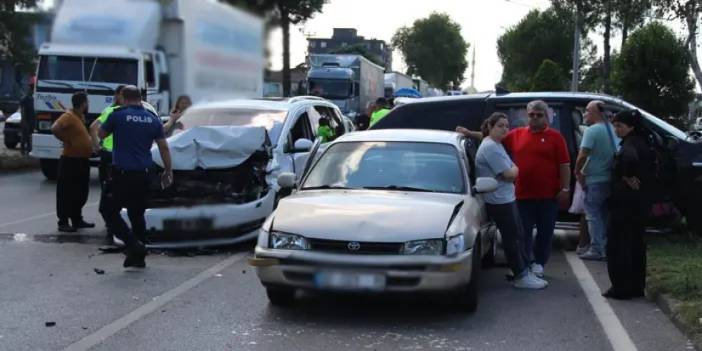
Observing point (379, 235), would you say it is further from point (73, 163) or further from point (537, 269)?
point (73, 163)

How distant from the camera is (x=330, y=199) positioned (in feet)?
22.9

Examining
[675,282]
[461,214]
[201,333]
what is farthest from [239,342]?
[675,282]

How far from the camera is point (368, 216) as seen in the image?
6.45 m

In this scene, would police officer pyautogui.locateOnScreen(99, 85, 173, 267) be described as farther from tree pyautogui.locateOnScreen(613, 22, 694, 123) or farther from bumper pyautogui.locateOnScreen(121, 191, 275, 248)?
tree pyautogui.locateOnScreen(613, 22, 694, 123)

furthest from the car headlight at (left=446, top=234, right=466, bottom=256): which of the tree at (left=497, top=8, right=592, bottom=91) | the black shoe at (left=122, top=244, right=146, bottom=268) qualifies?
the tree at (left=497, top=8, right=592, bottom=91)

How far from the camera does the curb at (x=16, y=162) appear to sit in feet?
66.1

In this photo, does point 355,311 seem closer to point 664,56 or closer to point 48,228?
point 48,228

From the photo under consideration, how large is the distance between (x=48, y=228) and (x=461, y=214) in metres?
6.57

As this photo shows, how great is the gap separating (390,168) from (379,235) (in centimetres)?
150

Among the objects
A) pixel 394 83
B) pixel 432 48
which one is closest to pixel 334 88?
pixel 394 83

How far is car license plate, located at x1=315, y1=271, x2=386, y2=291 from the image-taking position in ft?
20.2

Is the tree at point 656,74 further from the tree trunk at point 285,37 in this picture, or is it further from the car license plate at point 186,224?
the tree trunk at point 285,37

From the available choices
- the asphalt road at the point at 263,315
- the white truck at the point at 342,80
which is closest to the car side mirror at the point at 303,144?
the asphalt road at the point at 263,315

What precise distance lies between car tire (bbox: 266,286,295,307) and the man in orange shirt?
4.90m
